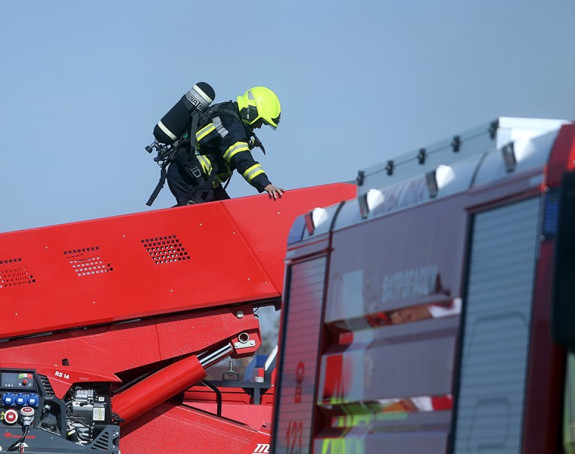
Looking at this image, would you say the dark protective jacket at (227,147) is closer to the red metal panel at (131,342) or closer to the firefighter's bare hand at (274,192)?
the firefighter's bare hand at (274,192)

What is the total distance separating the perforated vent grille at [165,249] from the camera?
806 cm

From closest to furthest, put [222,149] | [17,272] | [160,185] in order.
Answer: [17,272]
[222,149]
[160,185]

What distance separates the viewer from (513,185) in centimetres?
381

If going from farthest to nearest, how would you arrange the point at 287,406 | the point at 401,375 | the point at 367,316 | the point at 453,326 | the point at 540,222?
the point at 287,406
the point at 367,316
the point at 401,375
the point at 453,326
the point at 540,222

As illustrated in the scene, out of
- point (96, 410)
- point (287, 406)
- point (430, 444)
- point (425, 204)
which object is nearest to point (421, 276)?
point (425, 204)

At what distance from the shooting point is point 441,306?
4199mm

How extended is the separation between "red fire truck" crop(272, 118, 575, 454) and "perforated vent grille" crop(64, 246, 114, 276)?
2.60 meters

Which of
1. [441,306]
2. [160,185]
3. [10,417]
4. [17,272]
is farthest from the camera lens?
[160,185]

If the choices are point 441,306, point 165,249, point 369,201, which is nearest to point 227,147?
point 165,249

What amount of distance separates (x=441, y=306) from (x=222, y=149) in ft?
15.0

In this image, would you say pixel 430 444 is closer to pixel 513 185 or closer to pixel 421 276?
pixel 421 276

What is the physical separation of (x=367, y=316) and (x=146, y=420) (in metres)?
3.80

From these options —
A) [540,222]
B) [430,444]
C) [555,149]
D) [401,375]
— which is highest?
[555,149]

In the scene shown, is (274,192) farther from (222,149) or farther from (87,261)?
(87,261)
